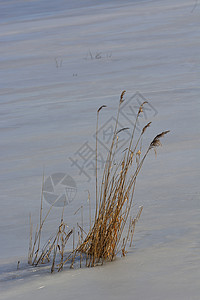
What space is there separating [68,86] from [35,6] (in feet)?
59.7

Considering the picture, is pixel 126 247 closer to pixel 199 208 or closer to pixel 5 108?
pixel 199 208

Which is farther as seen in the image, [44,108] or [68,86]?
[68,86]

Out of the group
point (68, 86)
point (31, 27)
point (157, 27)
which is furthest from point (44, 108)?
point (31, 27)

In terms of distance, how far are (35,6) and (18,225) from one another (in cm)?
2327

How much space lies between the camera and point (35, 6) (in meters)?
26.6

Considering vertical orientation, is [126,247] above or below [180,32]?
below

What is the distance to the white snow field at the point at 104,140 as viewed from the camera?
2.95 m

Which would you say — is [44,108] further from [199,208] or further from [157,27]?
[157,27]

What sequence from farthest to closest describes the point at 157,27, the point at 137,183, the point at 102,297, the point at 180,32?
1. the point at 157,27
2. the point at 180,32
3. the point at 137,183
4. the point at 102,297

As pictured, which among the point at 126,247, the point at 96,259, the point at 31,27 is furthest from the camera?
the point at 31,27

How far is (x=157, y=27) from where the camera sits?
15.0 meters

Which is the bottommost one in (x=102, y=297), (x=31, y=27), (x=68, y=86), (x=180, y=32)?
(x=102, y=297)

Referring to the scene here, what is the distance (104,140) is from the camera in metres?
6.14

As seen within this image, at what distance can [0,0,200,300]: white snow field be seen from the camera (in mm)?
2947
